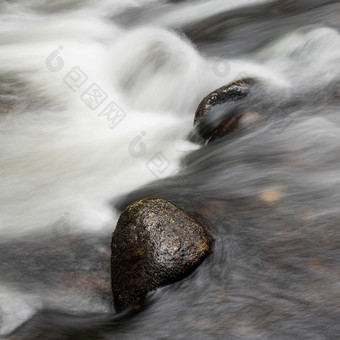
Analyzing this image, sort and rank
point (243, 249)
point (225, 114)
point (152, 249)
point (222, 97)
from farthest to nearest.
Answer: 1. point (222, 97)
2. point (225, 114)
3. point (243, 249)
4. point (152, 249)

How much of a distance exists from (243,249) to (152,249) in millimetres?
583

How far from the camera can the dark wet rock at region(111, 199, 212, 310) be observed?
290 cm

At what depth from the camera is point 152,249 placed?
9.53 ft

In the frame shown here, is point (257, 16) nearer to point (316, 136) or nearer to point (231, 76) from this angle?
point (231, 76)

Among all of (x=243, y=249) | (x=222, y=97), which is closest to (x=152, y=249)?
(x=243, y=249)

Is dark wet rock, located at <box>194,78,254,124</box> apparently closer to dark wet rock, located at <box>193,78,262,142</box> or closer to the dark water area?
dark wet rock, located at <box>193,78,262,142</box>

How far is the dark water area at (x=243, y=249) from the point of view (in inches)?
104

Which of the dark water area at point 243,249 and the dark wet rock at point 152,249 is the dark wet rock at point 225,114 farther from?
the dark wet rock at point 152,249

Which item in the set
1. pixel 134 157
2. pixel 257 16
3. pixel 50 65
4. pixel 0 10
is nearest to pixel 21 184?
pixel 134 157

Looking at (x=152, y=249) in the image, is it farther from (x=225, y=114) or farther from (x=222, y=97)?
(x=222, y=97)

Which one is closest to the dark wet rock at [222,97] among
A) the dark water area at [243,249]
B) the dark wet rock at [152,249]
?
the dark water area at [243,249]

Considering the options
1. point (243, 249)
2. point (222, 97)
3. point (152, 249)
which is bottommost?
point (243, 249)

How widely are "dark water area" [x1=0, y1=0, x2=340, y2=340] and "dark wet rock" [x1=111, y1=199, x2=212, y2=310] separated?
7cm

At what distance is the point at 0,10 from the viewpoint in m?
9.36
